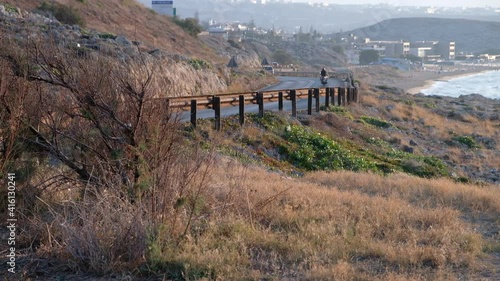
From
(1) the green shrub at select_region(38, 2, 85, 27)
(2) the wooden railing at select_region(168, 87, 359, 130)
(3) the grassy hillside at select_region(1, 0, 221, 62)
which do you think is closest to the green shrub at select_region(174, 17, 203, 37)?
(3) the grassy hillside at select_region(1, 0, 221, 62)

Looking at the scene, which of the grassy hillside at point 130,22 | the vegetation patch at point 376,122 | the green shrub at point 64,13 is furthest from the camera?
the grassy hillside at point 130,22

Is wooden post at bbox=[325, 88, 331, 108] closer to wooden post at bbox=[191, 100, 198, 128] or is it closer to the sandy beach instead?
wooden post at bbox=[191, 100, 198, 128]

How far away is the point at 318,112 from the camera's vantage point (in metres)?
26.0

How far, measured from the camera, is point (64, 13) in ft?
136

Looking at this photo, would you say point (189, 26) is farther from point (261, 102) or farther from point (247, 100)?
point (247, 100)

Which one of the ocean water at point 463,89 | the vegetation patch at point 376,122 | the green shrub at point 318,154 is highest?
the green shrub at point 318,154

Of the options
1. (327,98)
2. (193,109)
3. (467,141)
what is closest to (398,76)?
(467,141)

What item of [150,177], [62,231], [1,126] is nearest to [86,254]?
[62,231]

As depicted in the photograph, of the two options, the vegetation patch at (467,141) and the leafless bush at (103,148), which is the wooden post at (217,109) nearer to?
the leafless bush at (103,148)

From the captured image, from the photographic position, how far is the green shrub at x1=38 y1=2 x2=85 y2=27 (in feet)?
135

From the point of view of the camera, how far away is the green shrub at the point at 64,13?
4116 centimetres

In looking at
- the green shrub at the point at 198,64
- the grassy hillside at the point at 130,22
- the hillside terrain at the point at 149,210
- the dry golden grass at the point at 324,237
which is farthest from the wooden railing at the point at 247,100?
the grassy hillside at the point at 130,22

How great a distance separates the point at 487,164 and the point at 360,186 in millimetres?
13567

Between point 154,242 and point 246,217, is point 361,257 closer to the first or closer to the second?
point 246,217
